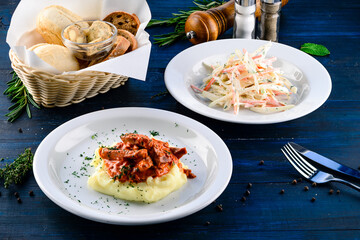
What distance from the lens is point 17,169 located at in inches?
89.8

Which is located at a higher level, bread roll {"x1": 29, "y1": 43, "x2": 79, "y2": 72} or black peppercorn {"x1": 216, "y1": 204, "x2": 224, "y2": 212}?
bread roll {"x1": 29, "y1": 43, "x2": 79, "y2": 72}

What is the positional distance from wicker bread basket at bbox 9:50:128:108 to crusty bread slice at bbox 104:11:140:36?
1.34 feet

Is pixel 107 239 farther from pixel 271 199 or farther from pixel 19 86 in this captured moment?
pixel 19 86

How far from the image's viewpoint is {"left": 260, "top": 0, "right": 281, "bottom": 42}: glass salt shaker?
3.41 meters

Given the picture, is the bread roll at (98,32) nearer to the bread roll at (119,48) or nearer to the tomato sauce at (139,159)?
the bread roll at (119,48)

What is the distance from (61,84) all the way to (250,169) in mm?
1084

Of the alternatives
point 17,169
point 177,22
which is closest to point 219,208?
point 17,169

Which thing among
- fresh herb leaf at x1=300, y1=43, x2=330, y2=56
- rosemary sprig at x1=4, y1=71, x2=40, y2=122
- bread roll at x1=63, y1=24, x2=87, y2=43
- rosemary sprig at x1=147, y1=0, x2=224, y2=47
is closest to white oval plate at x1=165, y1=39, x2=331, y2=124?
fresh herb leaf at x1=300, y1=43, x2=330, y2=56

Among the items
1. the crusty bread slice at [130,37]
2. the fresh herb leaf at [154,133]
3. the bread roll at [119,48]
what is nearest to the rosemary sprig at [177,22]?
the crusty bread slice at [130,37]

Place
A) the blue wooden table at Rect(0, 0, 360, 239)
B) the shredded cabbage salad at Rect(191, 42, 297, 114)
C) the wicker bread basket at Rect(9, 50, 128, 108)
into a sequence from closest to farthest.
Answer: the blue wooden table at Rect(0, 0, 360, 239)
the wicker bread basket at Rect(9, 50, 128, 108)
the shredded cabbage salad at Rect(191, 42, 297, 114)

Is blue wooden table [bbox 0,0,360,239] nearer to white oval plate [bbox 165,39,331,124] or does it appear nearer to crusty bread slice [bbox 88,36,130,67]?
white oval plate [bbox 165,39,331,124]

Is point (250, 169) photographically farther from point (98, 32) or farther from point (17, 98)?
point (17, 98)

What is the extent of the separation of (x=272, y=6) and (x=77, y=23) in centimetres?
134

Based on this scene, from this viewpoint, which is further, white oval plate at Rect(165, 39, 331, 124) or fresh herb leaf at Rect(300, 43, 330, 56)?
fresh herb leaf at Rect(300, 43, 330, 56)
